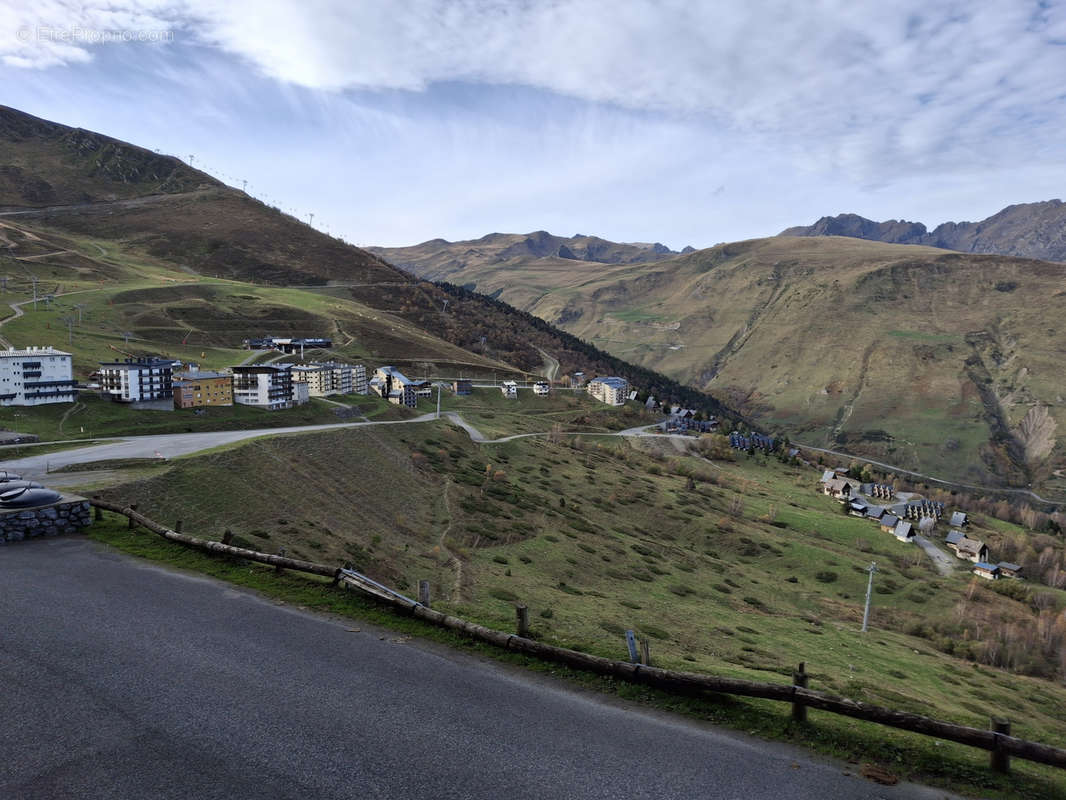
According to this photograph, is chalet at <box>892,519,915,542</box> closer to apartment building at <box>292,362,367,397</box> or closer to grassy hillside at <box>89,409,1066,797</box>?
grassy hillside at <box>89,409,1066,797</box>

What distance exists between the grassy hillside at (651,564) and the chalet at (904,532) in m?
Result: 3.98

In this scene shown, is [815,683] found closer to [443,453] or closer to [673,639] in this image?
[673,639]

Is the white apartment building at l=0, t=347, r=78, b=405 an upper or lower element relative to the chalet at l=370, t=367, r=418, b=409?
upper

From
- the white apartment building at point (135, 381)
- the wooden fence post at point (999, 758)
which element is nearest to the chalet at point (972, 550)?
the wooden fence post at point (999, 758)

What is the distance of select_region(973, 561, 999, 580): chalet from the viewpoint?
287ft

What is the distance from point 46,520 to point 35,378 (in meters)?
50.5

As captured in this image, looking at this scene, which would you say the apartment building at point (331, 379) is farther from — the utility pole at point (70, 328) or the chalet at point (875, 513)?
the chalet at point (875, 513)

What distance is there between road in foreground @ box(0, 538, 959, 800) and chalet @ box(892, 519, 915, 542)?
356 ft

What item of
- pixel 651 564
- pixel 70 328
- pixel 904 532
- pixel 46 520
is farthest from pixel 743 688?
pixel 70 328

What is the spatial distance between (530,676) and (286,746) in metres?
5.73

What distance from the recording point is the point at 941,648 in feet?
192

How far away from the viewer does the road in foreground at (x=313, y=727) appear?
9.70 m

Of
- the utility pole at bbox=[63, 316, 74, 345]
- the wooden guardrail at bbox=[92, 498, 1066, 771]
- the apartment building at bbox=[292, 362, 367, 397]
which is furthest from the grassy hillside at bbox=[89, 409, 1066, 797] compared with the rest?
the utility pole at bbox=[63, 316, 74, 345]

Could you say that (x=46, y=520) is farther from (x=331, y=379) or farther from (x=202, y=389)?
(x=331, y=379)
